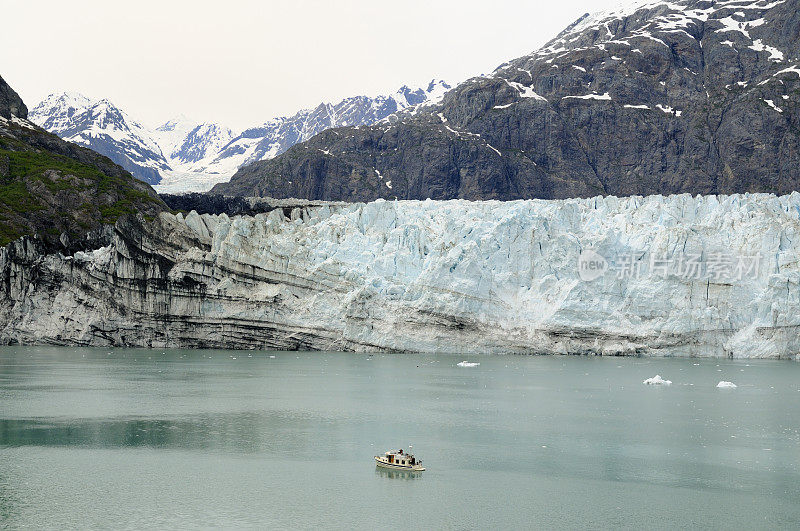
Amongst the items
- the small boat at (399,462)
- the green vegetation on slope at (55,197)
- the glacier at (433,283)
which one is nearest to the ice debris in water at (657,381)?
the glacier at (433,283)

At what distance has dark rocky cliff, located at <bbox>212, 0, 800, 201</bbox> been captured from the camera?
131m

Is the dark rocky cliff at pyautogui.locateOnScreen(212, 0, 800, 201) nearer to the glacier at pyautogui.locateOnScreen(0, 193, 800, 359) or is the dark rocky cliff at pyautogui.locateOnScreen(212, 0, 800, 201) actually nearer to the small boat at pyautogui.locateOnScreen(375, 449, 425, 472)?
the glacier at pyautogui.locateOnScreen(0, 193, 800, 359)

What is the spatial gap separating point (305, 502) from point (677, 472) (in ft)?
37.8

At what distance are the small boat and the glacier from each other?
34.0 m

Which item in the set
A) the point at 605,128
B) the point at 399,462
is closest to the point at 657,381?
the point at 399,462

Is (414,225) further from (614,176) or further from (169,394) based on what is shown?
(614,176)

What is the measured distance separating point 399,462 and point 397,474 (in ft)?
1.67

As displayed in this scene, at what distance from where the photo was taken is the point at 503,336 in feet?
197

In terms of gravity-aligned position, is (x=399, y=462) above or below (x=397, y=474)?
above

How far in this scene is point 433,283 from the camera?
59281 millimetres

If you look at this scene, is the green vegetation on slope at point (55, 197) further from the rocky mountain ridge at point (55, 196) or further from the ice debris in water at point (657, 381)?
the ice debris in water at point (657, 381)

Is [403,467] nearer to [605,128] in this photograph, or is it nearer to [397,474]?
[397,474]

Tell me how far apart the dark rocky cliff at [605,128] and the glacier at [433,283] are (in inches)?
2847

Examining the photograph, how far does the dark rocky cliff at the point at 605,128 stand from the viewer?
131 metres
